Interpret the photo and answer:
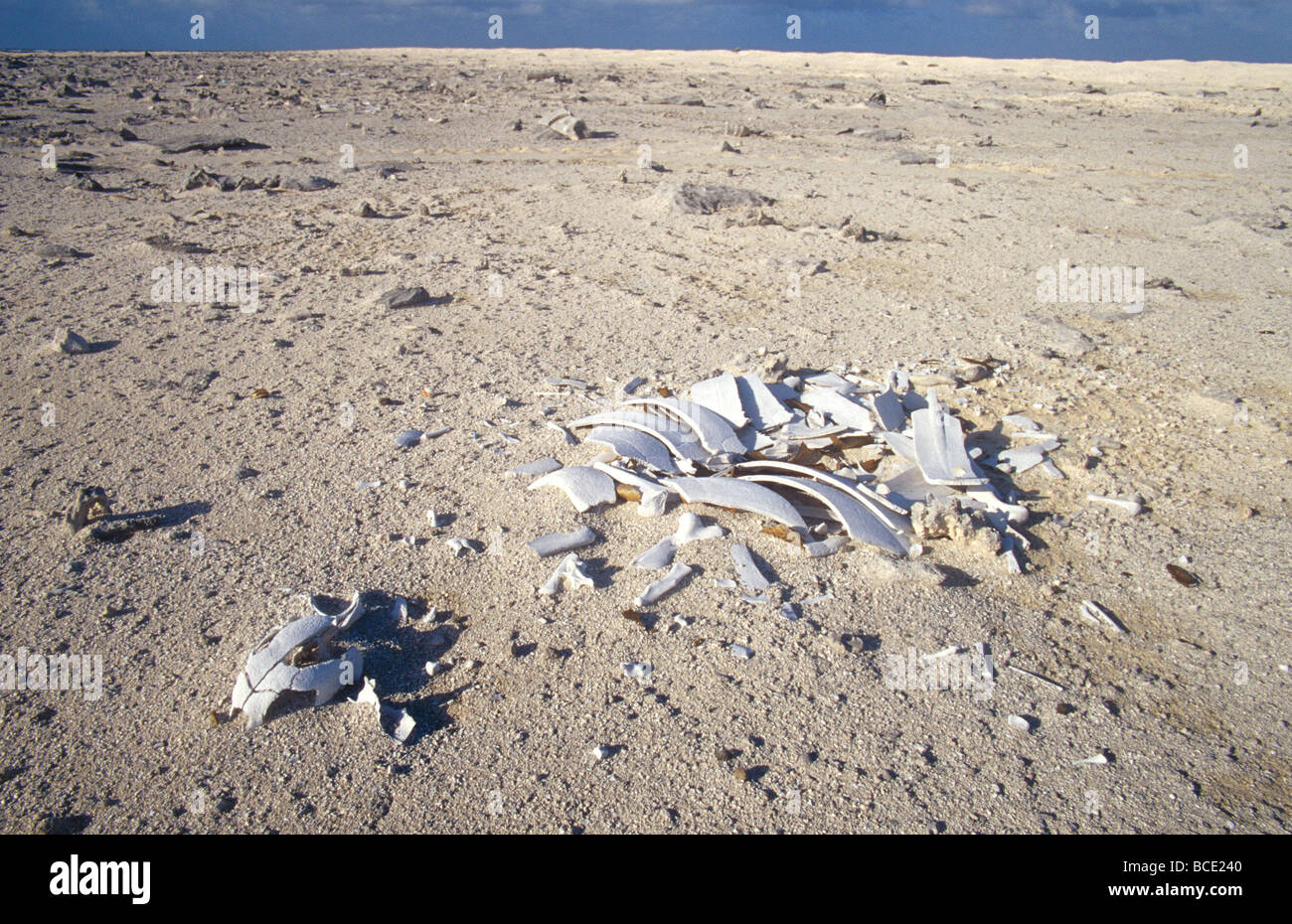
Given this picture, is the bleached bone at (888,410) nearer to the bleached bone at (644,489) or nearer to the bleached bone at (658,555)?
the bleached bone at (644,489)

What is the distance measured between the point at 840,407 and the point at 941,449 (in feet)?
1.79

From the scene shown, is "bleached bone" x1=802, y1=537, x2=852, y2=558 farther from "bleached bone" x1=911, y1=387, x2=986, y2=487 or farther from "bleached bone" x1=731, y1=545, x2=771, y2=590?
"bleached bone" x1=911, y1=387, x2=986, y2=487

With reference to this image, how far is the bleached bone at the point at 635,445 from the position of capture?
333cm

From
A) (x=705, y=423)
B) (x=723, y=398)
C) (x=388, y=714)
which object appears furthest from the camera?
(x=723, y=398)

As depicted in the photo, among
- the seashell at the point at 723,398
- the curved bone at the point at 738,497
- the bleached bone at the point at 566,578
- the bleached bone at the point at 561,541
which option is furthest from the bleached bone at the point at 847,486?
the bleached bone at the point at 566,578

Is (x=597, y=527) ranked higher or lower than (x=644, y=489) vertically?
lower

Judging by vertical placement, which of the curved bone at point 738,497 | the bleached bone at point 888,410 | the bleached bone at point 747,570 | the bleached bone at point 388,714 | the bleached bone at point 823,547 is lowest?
the bleached bone at point 388,714

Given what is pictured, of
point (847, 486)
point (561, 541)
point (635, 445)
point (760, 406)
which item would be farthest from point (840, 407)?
point (561, 541)

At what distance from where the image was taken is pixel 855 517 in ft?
9.66

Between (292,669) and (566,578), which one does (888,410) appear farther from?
(292,669)

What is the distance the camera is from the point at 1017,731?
2.17 metres

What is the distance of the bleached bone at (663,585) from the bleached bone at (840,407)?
4.33ft

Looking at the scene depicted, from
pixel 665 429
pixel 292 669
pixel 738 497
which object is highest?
pixel 665 429
